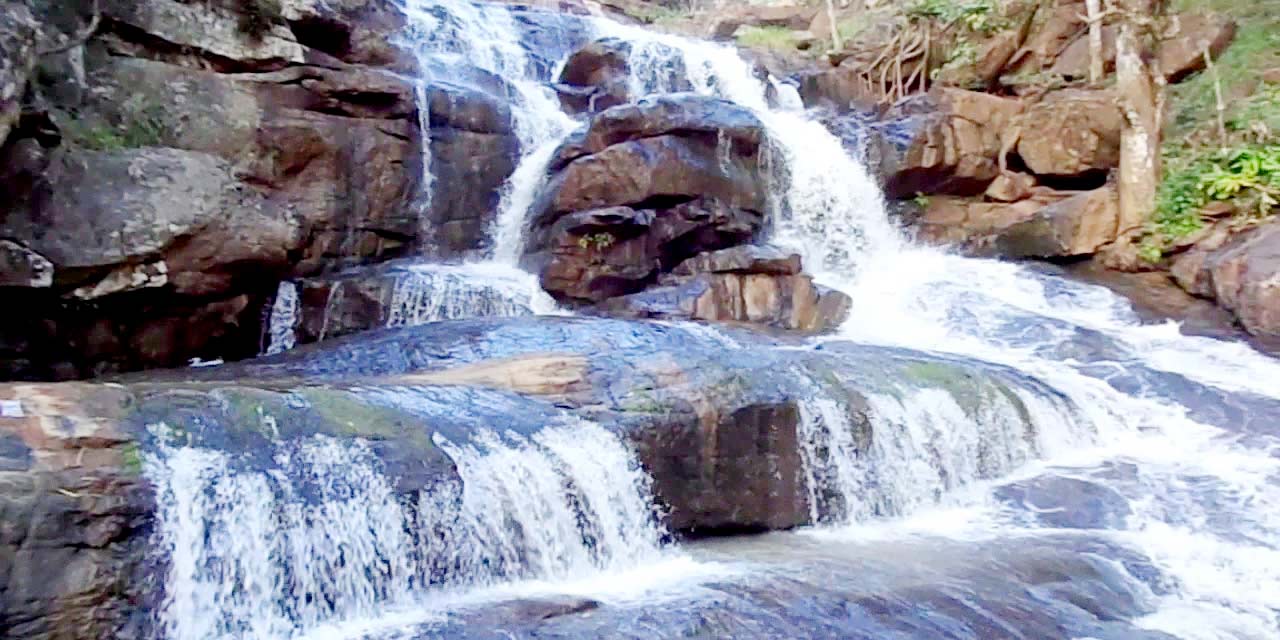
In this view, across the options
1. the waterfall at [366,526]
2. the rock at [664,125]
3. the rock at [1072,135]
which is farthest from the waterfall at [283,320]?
the rock at [1072,135]

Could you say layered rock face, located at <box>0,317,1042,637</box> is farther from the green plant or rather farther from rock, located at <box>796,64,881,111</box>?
rock, located at <box>796,64,881,111</box>

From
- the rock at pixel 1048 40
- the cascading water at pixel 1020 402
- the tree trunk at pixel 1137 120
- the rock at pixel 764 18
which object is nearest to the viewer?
the cascading water at pixel 1020 402

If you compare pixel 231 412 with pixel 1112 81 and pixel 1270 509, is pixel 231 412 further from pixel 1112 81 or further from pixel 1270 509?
pixel 1112 81

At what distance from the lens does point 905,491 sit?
754 centimetres

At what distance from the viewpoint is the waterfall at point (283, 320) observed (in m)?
10.3

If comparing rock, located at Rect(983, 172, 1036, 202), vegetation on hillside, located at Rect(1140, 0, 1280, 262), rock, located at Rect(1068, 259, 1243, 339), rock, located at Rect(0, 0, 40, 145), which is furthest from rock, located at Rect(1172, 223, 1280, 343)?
rock, located at Rect(0, 0, 40, 145)

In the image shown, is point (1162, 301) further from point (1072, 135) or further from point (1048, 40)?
point (1048, 40)

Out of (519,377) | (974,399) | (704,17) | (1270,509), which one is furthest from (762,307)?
(704,17)

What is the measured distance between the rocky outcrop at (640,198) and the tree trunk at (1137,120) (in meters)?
5.39

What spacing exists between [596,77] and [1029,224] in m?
7.42

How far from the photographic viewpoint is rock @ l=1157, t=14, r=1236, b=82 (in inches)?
597

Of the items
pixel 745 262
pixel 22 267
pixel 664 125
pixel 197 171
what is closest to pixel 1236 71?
pixel 745 262

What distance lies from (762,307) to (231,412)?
704 centimetres

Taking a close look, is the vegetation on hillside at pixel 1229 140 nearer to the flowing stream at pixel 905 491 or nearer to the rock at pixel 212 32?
the flowing stream at pixel 905 491
